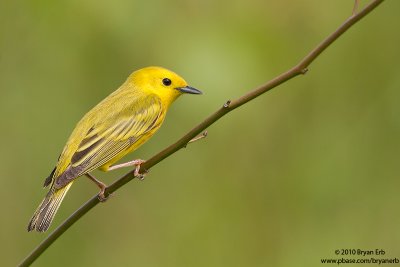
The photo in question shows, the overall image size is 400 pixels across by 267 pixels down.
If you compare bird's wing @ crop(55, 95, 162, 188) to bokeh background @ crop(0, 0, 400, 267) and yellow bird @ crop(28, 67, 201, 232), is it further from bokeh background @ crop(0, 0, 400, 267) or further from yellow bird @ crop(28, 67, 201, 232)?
bokeh background @ crop(0, 0, 400, 267)

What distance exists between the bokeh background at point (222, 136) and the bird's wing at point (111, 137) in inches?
12.0

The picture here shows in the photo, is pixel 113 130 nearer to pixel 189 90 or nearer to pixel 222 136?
pixel 189 90

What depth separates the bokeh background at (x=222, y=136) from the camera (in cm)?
530

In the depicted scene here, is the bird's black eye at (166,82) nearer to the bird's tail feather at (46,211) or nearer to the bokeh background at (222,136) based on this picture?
the bokeh background at (222,136)

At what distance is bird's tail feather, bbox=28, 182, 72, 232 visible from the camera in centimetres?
460

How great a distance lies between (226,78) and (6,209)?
2925 mm

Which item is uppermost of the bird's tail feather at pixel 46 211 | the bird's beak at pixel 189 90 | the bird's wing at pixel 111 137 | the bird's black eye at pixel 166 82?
the bird's black eye at pixel 166 82

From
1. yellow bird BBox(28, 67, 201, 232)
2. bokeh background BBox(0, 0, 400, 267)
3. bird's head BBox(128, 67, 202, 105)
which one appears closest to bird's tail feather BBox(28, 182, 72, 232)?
yellow bird BBox(28, 67, 201, 232)

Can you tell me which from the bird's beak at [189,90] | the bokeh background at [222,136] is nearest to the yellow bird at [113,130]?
the bird's beak at [189,90]

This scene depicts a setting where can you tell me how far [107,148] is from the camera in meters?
5.25

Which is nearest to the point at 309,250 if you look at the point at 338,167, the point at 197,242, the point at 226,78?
the point at 338,167

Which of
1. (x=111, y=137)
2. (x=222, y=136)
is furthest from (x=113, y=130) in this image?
(x=222, y=136)

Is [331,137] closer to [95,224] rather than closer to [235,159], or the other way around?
[235,159]

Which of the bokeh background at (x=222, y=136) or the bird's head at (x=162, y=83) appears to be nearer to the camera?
the bokeh background at (x=222, y=136)
